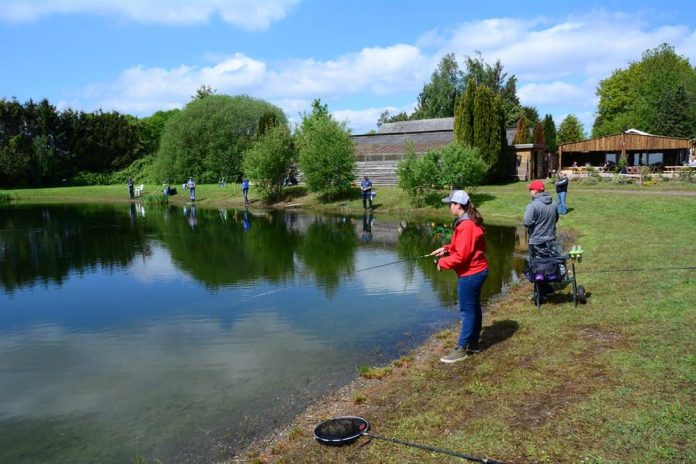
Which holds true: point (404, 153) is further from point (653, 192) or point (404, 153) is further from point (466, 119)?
point (653, 192)

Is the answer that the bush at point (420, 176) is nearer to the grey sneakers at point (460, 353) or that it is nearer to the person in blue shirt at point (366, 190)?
the person in blue shirt at point (366, 190)

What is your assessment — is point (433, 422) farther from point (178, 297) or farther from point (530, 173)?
point (530, 173)

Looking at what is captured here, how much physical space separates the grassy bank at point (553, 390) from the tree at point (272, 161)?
91.9ft

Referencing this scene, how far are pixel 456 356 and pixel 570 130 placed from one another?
74.9m

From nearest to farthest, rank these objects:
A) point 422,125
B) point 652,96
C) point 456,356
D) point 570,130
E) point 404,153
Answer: point 456,356 < point 404,153 < point 422,125 < point 652,96 < point 570,130

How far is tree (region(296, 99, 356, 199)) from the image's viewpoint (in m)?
33.4

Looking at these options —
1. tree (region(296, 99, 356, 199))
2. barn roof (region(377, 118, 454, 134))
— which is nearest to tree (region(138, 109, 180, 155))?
barn roof (region(377, 118, 454, 134))

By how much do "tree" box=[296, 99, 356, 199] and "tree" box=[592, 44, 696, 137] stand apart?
111ft

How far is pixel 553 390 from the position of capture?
18.3 feet

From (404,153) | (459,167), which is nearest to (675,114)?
(404,153)

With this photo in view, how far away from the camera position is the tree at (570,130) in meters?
72.3

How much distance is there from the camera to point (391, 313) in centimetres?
1027

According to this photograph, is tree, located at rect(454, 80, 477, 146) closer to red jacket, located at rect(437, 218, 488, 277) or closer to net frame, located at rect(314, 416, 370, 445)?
red jacket, located at rect(437, 218, 488, 277)

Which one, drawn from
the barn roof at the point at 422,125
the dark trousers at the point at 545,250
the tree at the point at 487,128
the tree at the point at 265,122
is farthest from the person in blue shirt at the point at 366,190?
the dark trousers at the point at 545,250
